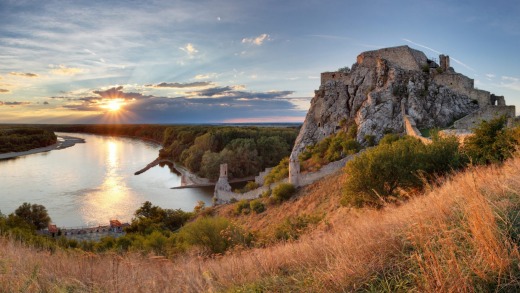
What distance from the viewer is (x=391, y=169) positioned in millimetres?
12664

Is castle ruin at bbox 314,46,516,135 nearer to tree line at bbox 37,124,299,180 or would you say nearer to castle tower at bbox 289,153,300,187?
castle tower at bbox 289,153,300,187

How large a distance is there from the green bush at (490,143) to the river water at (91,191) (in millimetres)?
25797

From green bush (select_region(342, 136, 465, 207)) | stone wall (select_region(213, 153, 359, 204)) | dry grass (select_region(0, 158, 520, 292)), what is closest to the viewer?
dry grass (select_region(0, 158, 520, 292))

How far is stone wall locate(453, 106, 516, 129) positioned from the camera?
19.9 meters

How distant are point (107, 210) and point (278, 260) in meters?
31.0

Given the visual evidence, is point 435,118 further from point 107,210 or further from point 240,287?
point 107,210

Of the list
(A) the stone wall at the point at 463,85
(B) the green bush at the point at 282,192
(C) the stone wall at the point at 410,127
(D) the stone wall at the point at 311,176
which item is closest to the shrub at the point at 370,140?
(C) the stone wall at the point at 410,127

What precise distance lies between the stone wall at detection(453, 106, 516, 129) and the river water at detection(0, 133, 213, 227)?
2324 cm

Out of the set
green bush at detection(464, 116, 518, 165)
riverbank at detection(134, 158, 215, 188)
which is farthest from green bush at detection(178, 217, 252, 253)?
riverbank at detection(134, 158, 215, 188)

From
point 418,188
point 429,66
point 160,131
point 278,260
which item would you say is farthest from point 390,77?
point 160,131

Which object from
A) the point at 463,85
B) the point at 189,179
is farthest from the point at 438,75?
the point at 189,179

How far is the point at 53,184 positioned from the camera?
4319 centimetres

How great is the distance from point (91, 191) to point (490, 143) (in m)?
38.0

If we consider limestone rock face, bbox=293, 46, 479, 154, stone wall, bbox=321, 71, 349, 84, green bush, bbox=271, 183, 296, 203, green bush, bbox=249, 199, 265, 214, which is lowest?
green bush, bbox=249, 199, 265, 214
